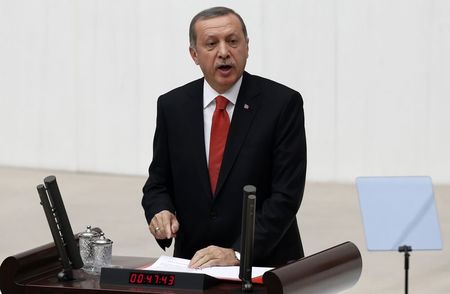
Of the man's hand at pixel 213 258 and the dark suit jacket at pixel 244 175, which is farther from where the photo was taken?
the dark suit jacket at pixel 244 175

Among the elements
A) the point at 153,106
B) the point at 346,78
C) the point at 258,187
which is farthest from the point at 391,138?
the point at 258,187

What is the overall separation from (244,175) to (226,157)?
0.08m

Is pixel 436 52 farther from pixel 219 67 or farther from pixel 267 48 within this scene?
pixel 219 67

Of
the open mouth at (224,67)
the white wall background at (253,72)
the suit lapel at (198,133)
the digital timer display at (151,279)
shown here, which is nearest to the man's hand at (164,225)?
the suit lapel at (198,133)

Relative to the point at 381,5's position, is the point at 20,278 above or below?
below

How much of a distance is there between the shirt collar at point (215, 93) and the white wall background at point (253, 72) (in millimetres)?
6095

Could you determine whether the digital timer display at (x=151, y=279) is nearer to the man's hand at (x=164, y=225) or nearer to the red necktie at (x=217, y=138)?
the man's hand at (x=164, y=225)

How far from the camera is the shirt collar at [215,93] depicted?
12.1ft

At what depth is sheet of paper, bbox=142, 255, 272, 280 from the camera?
10.7 feet

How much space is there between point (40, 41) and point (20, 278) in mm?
7970

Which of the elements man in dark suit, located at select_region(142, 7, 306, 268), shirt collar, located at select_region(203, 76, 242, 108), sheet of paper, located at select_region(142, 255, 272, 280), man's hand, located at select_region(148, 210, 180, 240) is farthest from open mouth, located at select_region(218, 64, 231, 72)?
sheet of paper, located at select_region(142, 255, 272, 280)

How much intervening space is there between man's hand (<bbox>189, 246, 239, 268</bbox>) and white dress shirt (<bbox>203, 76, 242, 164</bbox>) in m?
0.39

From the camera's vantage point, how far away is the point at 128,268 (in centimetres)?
325

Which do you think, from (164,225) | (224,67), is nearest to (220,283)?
(164,225)
